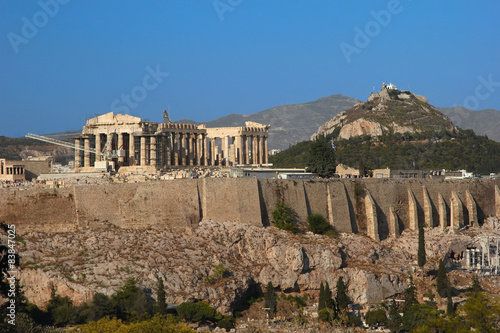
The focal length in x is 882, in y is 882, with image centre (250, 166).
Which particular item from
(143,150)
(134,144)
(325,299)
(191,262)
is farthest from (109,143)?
(325,299)

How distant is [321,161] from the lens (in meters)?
79.6

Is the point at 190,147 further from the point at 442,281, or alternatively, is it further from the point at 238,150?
the point at 442,281

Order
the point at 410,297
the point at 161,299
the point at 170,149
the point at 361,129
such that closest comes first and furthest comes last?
the point at 161,299 < the point at 410,297 < the point at 170,149 < the point at 361,129

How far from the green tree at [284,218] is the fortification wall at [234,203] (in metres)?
0.49

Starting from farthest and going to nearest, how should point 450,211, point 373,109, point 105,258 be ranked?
point 373,109 < point 450,211 < point 105,258

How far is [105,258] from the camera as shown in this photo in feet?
192

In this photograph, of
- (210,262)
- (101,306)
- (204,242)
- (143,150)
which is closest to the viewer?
(101,306)

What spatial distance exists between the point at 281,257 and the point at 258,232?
2.86 meters

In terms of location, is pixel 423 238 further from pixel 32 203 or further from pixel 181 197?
pixel 32 203

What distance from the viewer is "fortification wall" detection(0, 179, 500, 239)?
200ft

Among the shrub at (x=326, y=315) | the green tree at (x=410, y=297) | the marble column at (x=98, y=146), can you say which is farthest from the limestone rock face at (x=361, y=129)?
the shrub at (x=326, y=315)

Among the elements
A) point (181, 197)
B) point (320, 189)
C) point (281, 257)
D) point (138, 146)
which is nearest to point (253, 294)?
point (281, 257)

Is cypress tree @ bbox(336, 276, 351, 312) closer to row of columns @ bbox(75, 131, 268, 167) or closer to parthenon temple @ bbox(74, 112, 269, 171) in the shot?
parthenon temple @ bbox(74, 112, 269, 171)

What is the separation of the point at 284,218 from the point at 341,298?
981 centimetres
